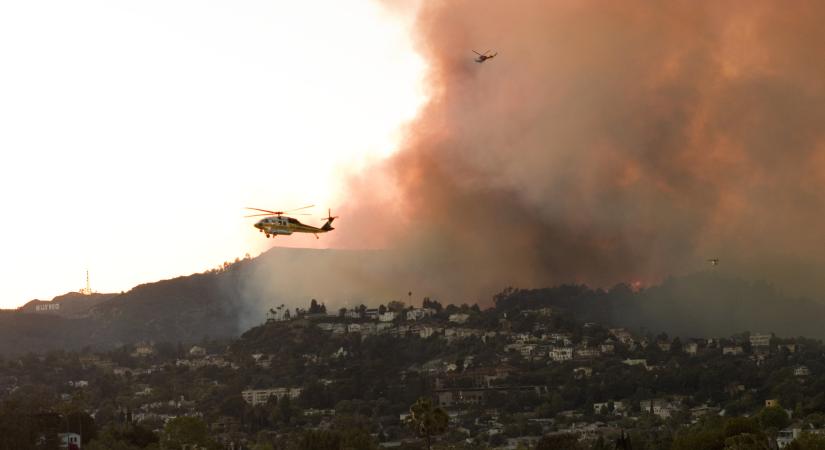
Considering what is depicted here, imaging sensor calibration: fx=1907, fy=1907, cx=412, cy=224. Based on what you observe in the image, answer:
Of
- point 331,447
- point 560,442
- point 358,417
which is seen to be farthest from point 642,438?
point 358,417

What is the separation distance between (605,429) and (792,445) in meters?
52.3

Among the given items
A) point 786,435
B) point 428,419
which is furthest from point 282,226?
point 786,435

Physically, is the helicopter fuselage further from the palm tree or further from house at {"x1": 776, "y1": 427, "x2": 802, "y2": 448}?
house at {"x1": 776, "y1": 427, "x2": 802, "y2": 448}

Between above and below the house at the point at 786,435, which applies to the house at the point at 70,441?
above

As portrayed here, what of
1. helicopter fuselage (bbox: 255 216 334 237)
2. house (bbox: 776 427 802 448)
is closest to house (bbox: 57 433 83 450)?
helicopter fuselage (bbox: 255 216 334 237)

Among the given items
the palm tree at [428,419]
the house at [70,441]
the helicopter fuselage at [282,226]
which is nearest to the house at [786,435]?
the palm tree at [428,419]

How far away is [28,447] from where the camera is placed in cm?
13388

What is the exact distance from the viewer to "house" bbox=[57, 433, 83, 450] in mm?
145250

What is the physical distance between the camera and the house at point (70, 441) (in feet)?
477

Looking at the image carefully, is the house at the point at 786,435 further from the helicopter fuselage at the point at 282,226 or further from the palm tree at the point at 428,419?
the helicopter fuselage at the point at 282,226

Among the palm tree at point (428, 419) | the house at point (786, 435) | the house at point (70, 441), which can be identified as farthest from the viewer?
the house at point (786, 435)

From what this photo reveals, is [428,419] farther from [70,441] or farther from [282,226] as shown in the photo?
[70,441]

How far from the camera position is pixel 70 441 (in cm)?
14738

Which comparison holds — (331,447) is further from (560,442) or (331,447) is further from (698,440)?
(698,440)
